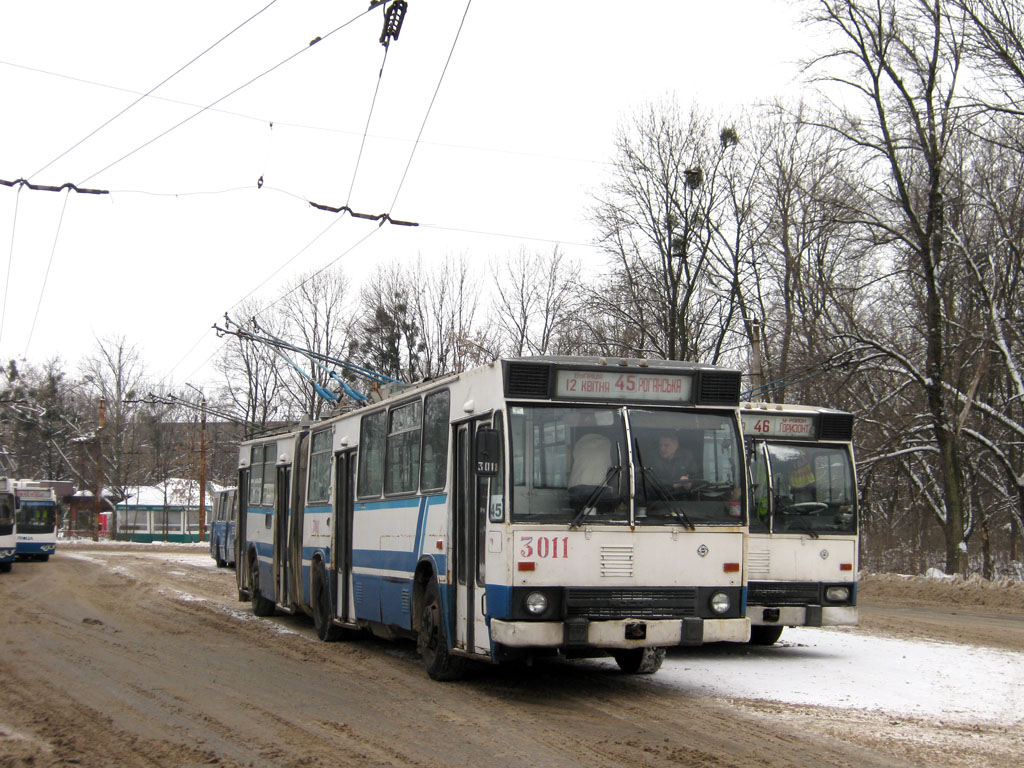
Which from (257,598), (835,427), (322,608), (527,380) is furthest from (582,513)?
(257,598)

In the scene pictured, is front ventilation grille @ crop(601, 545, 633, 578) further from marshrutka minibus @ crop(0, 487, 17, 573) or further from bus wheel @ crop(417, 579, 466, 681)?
marshrutka minibus @ crop(0, 487, 17, 573)

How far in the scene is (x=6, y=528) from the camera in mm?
33125

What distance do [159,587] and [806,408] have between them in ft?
53.9

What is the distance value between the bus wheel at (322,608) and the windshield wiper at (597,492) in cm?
613

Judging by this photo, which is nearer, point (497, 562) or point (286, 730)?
point (286, 730)

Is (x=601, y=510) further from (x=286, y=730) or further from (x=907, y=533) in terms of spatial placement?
(x=907, y=533)

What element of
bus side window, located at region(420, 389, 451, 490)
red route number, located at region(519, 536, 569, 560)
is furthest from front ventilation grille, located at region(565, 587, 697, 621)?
bus side window, located at region(420, 389, 451, 490)

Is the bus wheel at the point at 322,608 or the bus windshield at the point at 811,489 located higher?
the bus windshield at the point at 811,489

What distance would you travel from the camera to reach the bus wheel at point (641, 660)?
10664 mm

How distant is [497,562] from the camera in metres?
9.10

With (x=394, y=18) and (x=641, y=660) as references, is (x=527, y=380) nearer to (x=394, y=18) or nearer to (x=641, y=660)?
(x=641, y=660)

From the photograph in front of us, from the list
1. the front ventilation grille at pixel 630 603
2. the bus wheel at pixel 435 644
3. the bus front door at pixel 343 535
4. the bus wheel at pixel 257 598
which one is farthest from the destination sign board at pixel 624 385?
the bus wheel at pixel 257 598

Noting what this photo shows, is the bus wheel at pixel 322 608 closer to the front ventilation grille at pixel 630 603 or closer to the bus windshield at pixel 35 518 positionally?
the front ventilation grille at pixel 630 603

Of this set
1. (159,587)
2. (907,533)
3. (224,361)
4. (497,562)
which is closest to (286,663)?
(497,562)
